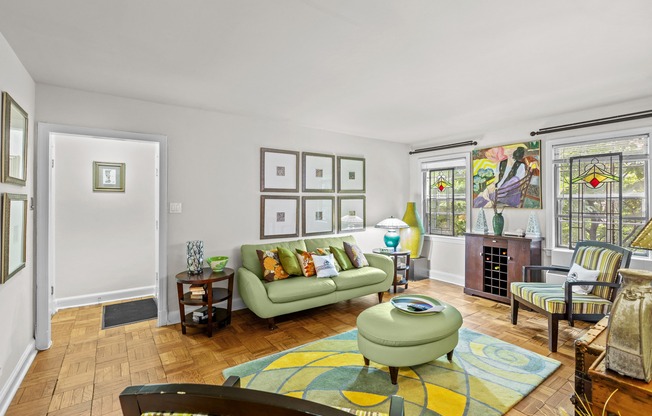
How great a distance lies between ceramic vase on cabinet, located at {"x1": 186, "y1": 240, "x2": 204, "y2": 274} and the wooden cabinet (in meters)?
3.69

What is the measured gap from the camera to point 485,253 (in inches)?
175

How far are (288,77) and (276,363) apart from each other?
2460 mm

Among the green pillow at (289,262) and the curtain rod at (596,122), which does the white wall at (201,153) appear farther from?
the curtain rod at (596,122)

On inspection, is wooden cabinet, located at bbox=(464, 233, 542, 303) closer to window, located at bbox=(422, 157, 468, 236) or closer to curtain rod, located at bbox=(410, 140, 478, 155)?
window, located at bbox=(422, 157, 468, 236)

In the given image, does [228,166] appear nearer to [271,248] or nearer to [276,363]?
[271,248]

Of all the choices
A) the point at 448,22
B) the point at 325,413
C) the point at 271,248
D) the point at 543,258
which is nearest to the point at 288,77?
the point at 448,22

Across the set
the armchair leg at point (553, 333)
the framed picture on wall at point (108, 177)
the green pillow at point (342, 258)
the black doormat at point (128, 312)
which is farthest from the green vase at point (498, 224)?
the framed picture on wall at point (108, 177)

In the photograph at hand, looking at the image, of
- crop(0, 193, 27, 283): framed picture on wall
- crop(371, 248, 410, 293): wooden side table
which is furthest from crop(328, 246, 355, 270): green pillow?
crop(0, 193, 27, 283): framed picture on wall

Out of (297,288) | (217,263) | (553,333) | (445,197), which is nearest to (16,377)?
(217,263)

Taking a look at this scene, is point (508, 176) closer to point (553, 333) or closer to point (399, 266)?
point (399, 266)

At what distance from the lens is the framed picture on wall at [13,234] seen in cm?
212

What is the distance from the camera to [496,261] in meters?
4.30

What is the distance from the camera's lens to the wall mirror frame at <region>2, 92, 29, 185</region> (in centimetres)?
212

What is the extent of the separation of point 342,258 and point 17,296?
10.4 feet
